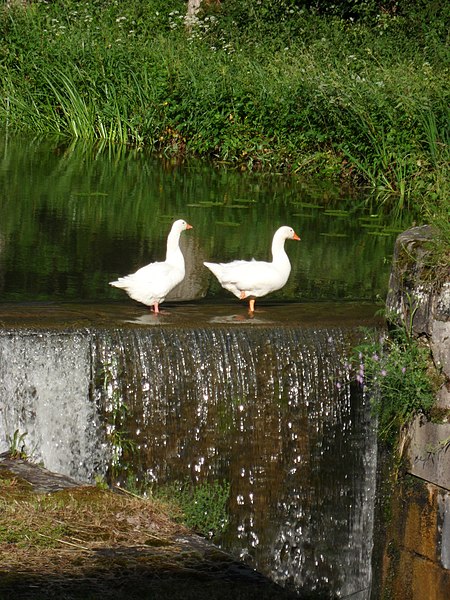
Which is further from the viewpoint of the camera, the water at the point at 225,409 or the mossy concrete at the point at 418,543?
the water at the point at 225,409

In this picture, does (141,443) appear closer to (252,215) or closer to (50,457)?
(50,457)

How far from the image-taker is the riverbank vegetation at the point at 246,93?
15586 mm

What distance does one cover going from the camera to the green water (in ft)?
34.7

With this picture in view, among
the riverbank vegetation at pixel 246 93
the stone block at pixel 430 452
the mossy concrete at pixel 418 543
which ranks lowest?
the mossy concrete at pixel 418 543

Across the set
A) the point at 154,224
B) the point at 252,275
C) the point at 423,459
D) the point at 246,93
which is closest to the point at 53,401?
the point at 252,275

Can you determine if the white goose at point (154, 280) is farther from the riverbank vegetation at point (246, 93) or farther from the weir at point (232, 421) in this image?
the riverbank vegetation at point (246, 93)

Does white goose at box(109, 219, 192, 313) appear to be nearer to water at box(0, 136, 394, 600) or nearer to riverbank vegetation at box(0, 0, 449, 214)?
water at box(0, 136, 394, 600)

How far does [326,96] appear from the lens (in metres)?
16.7

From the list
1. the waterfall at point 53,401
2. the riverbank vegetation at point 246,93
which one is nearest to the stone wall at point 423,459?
the waterfall at point 53,401

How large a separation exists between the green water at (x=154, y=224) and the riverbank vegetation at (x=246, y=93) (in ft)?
1.97

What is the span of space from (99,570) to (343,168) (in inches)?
431

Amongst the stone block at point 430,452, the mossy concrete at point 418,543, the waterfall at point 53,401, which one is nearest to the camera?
the stone block at point 430,452

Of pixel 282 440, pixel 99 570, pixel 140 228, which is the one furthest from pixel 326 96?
pixel 99 570

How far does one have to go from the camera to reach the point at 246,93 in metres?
17.4
